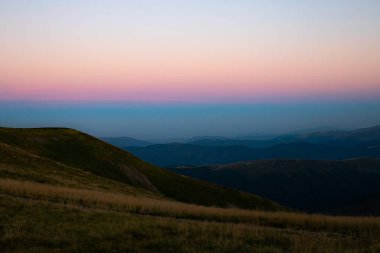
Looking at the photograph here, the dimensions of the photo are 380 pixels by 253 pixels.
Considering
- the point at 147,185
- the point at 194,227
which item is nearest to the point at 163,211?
the point at 194,227

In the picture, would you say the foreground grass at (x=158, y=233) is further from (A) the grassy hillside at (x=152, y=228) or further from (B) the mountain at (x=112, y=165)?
(B) the mountain at (x=112, y=165)

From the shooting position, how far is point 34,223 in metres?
15.8

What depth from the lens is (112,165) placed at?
71.5 metres

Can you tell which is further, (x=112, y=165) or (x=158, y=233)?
(x=112, y=165)

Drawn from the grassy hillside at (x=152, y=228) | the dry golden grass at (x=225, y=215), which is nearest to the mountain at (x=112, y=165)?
the dry golden grass at (x=225, y=215)

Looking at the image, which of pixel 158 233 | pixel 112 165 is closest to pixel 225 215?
pixel 158 233

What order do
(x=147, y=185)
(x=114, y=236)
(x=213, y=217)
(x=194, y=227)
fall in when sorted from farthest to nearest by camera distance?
1. (x=147, y=185)
2. (x=213, y=217)
3. (x=194, y=227)
4. (x=114, y=236)

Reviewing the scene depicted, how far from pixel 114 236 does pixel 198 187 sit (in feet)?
207

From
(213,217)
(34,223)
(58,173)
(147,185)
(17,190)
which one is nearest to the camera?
(34,223)

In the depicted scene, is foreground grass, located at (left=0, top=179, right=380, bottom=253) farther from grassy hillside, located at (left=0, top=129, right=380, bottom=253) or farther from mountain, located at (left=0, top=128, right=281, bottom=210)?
mountain, located at (left=0, top=128, right=281, bottom=210)

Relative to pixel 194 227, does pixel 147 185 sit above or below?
below

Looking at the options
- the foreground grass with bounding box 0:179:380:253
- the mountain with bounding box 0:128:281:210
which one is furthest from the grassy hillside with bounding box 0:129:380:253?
the mountain with bounding box 0:128:281:210

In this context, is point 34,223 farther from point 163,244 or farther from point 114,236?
point 163,244

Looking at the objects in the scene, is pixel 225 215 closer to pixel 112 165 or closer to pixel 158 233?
pixel 158 233
